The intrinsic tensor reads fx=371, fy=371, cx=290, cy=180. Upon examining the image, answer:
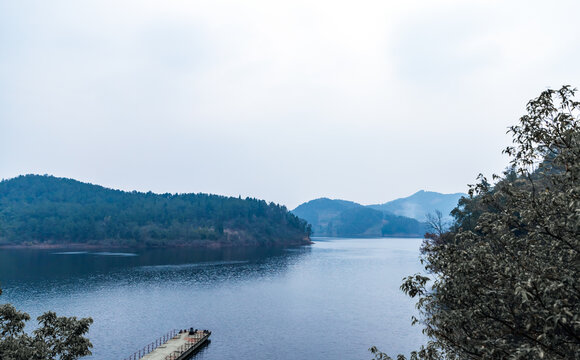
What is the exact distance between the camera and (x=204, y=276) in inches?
5098

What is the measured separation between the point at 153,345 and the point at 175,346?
4.03 metres

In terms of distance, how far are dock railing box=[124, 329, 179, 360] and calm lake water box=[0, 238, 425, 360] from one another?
1.36 m

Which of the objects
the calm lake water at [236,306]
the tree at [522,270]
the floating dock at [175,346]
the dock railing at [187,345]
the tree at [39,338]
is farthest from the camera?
the calm lake water at [236,306]

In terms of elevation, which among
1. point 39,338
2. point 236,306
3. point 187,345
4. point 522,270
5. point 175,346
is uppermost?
point 522,270

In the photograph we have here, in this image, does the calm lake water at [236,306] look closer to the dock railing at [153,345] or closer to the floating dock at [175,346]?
the dock railing at [153,345]

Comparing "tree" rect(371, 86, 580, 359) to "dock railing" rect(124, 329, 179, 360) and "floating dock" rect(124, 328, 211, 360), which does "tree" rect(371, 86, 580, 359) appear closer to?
"floating dock" rect(124, 328, 211, 360)

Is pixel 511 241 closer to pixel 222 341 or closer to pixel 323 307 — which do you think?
pixel 222 341

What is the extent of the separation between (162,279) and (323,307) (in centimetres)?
6337

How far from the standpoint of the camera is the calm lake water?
58.4 m

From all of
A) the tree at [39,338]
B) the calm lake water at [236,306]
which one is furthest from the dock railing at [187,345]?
the tree at [39,338]

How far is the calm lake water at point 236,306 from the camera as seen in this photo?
58.4 metres

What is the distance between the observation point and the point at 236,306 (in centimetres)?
8500

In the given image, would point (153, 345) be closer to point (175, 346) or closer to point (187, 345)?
point (175, 346)

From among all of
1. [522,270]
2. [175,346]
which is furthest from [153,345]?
[522,270]
